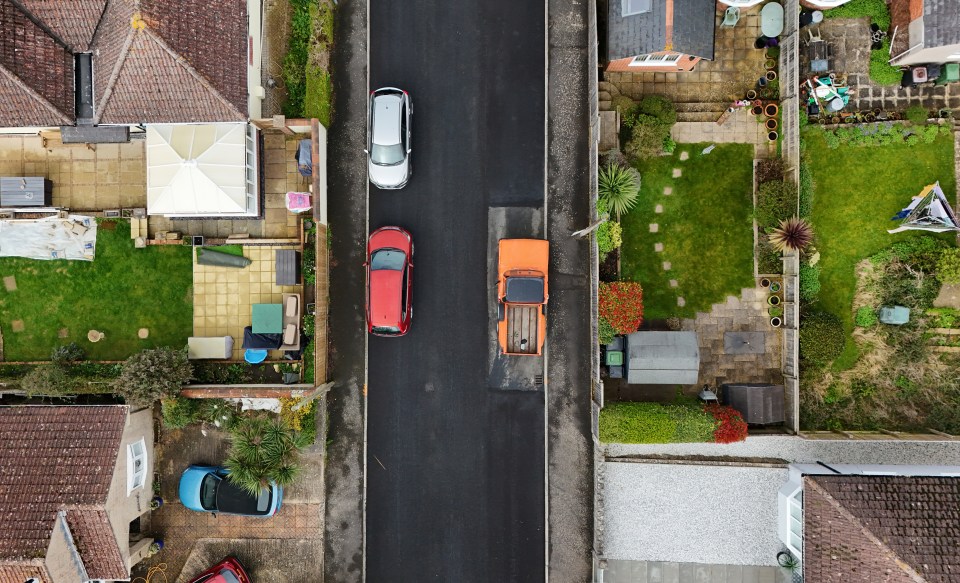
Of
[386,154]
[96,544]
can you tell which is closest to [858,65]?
[386,154]

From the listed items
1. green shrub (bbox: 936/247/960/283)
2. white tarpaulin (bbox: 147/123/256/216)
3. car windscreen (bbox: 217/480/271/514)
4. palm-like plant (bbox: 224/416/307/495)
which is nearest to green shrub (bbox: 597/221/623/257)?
green shrub (bbox: 936/247/960/283)

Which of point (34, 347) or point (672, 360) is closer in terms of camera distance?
point (672, 360)

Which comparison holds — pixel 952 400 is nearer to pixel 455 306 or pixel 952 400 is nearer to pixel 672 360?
pixel 672 360

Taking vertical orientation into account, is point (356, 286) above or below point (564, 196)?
below

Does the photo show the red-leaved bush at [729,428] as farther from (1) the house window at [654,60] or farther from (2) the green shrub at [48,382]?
(2) the green shrub at [48,382]

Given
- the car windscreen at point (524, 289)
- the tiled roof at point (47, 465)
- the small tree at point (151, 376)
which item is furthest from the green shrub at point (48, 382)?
the car windscreen at point (524, 289)

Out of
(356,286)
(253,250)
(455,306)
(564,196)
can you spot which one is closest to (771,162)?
(564,196)

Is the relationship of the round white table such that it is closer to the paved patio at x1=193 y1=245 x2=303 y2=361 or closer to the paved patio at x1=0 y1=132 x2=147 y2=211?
the paved patio at x1=193 y1=245 x2=303 y2=361
